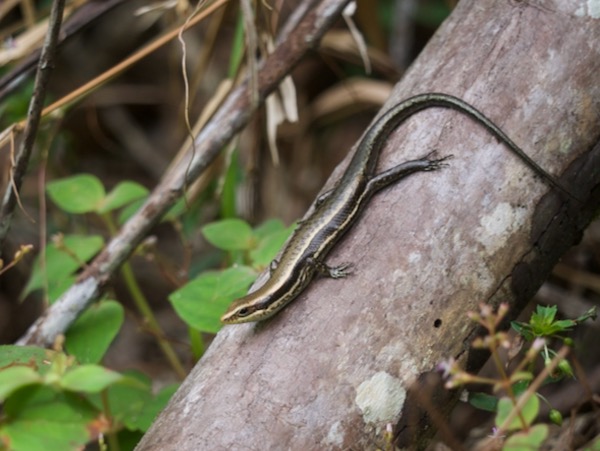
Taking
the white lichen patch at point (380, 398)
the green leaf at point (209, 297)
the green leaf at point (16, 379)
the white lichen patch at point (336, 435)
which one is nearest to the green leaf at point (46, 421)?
the green leaf at point (16, 379)

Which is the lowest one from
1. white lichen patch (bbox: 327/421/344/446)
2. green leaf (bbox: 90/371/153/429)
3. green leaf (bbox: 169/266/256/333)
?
white lichen patch (bbox: 327/421/344/446)

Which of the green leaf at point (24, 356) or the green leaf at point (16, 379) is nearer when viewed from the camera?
the green leaf at point (16, 379)

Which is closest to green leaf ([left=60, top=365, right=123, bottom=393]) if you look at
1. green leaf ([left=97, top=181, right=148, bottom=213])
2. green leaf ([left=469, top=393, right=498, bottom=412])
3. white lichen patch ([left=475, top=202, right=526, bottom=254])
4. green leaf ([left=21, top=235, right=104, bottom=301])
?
green leaf ([left=469, top=393, right=498, bottom=412])

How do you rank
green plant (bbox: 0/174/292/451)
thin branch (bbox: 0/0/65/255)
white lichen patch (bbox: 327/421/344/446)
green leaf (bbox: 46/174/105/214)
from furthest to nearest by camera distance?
green leaf (bbox: 46/174/105/214) → thin branch (bbox: 0/0/65/255) → white lichen patch (bbox: 327/421/344/446) → green plant (bbox: 0/174/292/451)

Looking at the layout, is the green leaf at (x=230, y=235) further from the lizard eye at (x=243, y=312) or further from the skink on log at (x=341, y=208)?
the lizard eye at (x=243, y=312)

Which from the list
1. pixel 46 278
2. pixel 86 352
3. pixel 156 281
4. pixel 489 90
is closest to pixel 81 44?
pixel 156 281

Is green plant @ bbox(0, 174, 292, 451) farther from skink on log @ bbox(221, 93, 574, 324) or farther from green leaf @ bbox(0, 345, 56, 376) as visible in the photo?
skink on log @ bbox(221, 93, 574, 324)
